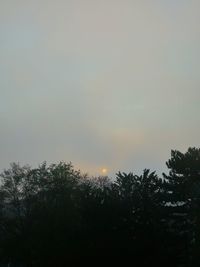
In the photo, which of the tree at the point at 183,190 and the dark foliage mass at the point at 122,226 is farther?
the tree at the point at 183,190

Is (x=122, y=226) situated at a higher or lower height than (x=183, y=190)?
lower

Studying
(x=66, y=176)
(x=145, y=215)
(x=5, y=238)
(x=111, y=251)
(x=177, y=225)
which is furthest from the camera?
(x=66, y=176)

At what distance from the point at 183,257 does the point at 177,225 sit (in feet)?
21.9

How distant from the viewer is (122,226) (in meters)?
50.8

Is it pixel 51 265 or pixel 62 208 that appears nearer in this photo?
pixel 51 265

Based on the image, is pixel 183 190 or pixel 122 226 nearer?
pixel 122 226

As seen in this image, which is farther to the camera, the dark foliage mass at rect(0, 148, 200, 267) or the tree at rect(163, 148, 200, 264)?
the tree at rect(163, 148, 200, 264)

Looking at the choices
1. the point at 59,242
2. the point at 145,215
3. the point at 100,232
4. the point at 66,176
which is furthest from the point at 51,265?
the point at 66,176

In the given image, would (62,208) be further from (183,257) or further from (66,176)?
(66,176)

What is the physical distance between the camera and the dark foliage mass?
160 feet

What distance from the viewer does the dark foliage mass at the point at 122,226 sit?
160ft

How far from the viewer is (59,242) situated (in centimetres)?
5025

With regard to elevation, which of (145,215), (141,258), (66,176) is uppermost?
(66,176)

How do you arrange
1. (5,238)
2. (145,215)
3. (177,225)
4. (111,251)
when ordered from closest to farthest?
(111,251) → (145,215) → (177,225) → (5,238)
